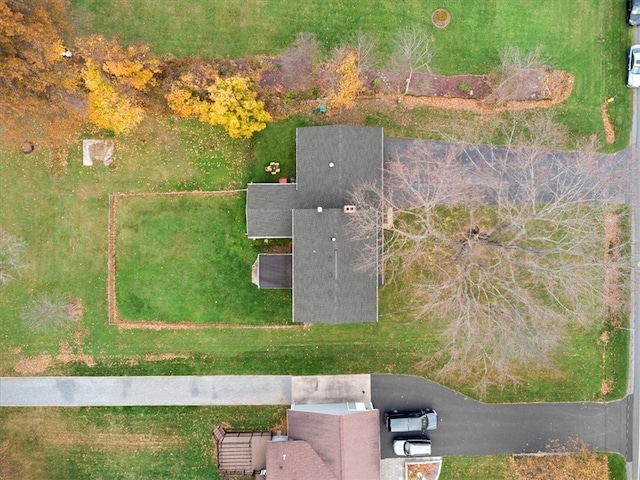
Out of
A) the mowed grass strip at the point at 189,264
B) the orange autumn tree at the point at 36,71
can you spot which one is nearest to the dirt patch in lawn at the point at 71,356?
the mowed grass strip at the point at 189,264

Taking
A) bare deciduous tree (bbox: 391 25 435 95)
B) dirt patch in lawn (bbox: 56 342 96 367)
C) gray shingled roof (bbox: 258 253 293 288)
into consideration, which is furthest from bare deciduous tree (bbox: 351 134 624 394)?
dirt patch in lawn (bbox: 56 342 96 367)

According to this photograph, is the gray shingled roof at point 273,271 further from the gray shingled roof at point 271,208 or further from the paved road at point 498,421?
the paved road at point 498,421

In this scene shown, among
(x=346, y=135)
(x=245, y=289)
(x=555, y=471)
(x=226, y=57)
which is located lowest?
(x=555, y=471)

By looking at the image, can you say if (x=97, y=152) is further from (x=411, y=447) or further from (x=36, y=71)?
(x=411, y=447)

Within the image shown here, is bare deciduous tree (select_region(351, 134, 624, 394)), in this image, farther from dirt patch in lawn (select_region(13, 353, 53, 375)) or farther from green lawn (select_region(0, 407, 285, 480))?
dirt patch in lawn (select_region(13, 353, 53, 375))

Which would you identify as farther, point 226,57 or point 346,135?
point 226,57

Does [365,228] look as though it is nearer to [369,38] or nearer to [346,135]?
[346,135]

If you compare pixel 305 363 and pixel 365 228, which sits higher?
pixel 365 228

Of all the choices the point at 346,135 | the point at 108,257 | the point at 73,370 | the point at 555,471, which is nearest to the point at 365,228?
the point at 346,135
